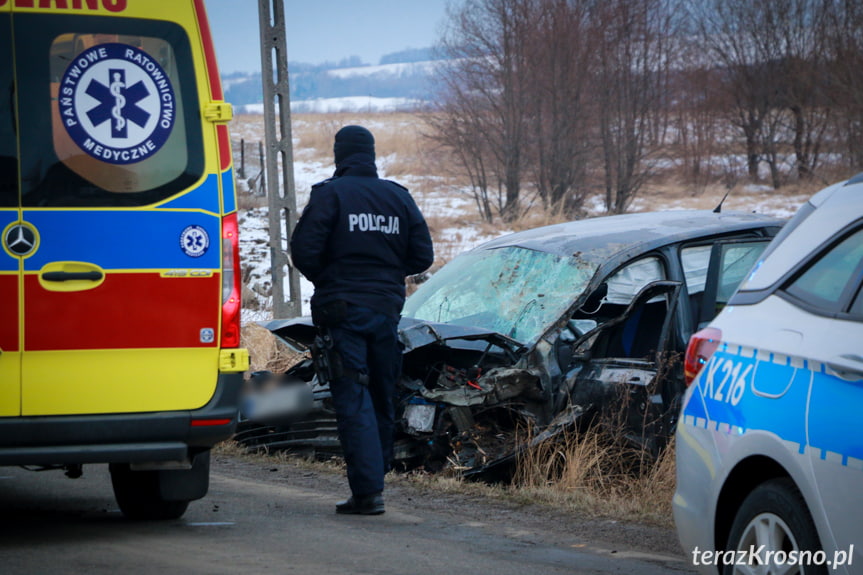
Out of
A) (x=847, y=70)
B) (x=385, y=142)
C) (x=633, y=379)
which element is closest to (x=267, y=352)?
(x=633, y=379)

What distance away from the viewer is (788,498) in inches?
122

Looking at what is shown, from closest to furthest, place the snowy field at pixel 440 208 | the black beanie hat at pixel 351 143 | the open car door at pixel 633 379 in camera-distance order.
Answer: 1. the black beanie hat at pixel 351 143
2. the open car door at pixel 633 379
3. the snowy field at pixel 440 208

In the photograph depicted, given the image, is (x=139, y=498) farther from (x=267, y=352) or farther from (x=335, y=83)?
(x=335, y=83)

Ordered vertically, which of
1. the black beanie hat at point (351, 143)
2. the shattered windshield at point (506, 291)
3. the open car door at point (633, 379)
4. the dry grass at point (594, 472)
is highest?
the black beanie hat at point (351, 143)

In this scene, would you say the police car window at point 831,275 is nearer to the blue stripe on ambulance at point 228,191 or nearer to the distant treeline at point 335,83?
the blue stripe on ambulance at point 228,191

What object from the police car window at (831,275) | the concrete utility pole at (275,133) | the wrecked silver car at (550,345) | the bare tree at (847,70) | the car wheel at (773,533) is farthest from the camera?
the bare tree at (847,70)

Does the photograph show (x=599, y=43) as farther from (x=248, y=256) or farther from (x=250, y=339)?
(x=250, y=339)

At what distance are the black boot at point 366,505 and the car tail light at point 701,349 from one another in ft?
7.30

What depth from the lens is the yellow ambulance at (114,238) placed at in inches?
172

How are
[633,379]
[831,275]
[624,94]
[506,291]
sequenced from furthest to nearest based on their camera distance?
[624,94]
[506,291]
[633,379]
[831,275]

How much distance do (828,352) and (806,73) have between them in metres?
→ 38.6

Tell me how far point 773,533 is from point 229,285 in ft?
8.26

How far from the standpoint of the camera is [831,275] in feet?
10.7

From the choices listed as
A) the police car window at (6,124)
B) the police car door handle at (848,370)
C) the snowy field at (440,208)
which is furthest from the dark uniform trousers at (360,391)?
the snowy field at (440,208)
